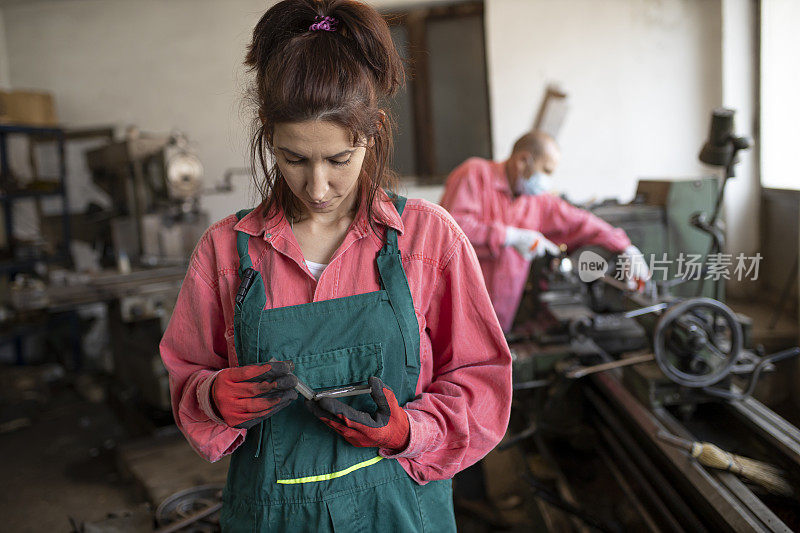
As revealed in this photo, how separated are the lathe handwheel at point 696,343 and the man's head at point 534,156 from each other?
0.96 meters

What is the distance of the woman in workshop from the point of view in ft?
2.75

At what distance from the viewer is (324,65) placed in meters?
0.83

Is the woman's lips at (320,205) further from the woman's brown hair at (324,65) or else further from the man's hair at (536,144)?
the man's hair at (536,144)

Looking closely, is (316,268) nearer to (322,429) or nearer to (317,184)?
(317,184)

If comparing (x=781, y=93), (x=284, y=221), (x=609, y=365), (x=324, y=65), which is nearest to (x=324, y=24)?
(x=324, y=65)

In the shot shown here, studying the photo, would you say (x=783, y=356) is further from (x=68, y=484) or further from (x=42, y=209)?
(x=42, y=209)

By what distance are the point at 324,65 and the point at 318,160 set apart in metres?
0.13

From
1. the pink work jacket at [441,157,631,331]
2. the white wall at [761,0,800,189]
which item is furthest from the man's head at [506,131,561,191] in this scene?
the white wall at [761,0,800,189]

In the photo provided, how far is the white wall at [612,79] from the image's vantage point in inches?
155

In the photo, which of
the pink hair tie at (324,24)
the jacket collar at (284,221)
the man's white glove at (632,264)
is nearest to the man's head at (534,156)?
the man's white glove at (632,264)

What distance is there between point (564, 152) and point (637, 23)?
926 millimetres

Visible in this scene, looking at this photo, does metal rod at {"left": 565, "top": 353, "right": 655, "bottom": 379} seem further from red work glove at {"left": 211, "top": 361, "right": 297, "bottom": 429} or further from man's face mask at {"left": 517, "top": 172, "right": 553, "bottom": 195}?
red work glove at {"left": 211, "top": 361, "right": 297, "bottom": 429}

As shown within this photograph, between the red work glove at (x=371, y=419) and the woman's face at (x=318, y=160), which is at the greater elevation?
the woman's face at (x=318, y=160)

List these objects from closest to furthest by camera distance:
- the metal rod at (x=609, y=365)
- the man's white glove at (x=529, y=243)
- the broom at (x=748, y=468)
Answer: the broom at (x=748, y=468), the metal rod at (x=609, y=365), the man's white glove at (x=529, y=243)
